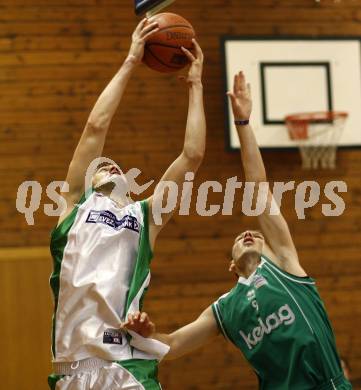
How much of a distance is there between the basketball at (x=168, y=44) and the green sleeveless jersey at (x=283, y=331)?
1.39 meters

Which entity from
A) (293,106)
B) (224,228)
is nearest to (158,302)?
(224,228)

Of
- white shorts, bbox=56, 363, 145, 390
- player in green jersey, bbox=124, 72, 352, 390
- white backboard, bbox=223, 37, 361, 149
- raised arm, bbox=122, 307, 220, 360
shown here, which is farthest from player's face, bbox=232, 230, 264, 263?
white backboard, bbox=223, 37, 361, 149

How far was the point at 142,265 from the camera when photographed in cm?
402

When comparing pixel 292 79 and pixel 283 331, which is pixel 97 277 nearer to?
pixel 283 331

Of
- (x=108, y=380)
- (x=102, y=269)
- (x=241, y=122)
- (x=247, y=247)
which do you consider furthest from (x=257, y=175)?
(x=108, y=380)

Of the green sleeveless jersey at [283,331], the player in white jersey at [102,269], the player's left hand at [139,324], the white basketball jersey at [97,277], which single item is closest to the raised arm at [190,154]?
the player in white jersey at [102,269]

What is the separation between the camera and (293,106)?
30.2ft

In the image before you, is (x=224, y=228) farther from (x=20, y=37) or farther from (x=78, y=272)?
(x=78, y=272)

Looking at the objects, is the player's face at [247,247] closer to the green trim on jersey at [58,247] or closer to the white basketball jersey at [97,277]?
the white basketball jersey at [97,277]

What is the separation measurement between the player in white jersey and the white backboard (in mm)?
4873

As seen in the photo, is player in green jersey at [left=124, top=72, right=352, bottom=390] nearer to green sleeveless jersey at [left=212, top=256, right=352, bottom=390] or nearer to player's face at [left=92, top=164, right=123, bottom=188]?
green sleeveless jersey at [left=212, top=256, right=352, bottom=390]

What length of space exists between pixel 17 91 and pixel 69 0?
1306 millimetres

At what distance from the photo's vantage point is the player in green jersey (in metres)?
4.39

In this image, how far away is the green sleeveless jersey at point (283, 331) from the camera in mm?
4383
